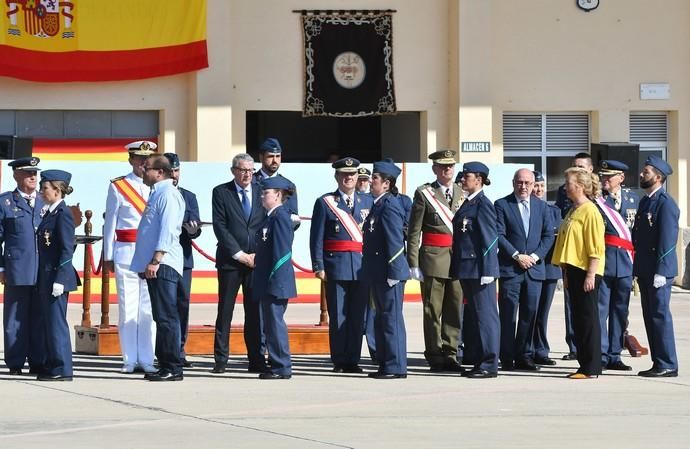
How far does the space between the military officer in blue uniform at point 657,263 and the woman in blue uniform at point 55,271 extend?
15.7ft

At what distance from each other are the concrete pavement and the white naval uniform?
10.2 inches

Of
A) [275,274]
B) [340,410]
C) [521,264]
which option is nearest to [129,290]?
[275,274]

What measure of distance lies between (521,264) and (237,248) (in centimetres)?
246

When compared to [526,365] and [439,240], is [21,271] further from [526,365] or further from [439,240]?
[526,365]

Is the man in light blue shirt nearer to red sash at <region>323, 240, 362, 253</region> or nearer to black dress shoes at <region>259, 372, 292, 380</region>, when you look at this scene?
black dress shoes at <region>259, 372, 292, 380</region>

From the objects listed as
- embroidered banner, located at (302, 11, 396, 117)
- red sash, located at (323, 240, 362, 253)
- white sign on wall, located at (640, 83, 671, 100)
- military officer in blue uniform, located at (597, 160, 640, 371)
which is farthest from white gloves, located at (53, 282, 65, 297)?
white sign on wall, located at (640, 83, 671, 100)

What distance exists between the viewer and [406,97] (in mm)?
25281

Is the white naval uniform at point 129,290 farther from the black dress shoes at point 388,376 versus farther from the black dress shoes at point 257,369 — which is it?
the black dress shoes at point 388,376

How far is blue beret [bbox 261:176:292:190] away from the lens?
1284 centimetres

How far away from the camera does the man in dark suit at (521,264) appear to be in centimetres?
1358

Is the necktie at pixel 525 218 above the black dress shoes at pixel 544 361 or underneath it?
above

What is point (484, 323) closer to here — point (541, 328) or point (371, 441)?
point (541, 328)

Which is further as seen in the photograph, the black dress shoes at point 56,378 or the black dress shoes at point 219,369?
the black dress shoes at point 219,369

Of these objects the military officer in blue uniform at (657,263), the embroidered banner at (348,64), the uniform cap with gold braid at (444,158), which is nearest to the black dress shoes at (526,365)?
the military officer in blue uniform at (657,263)
